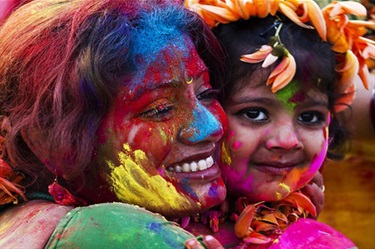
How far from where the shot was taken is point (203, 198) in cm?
238

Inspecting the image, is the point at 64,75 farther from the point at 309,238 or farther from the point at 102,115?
the point at 309,238

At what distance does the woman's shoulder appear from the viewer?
2.08 metres

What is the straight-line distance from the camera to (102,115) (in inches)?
90.3

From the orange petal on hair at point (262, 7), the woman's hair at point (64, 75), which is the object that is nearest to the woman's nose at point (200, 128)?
the woman's hair at point (64, 75)

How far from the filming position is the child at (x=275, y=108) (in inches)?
102

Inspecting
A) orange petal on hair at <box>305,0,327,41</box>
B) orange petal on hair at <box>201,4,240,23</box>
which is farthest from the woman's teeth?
orange petal on hair at <box>305,0,327,41</box>

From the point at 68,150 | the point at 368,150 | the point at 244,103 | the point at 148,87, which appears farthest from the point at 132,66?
the point at 368,150

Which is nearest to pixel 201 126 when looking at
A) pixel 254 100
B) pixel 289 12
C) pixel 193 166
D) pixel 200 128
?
pixel 200 128

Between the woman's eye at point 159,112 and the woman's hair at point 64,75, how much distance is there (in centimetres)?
10

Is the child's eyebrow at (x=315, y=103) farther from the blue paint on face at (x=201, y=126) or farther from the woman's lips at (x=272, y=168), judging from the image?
the blue paint on face at (x=201, y=126)

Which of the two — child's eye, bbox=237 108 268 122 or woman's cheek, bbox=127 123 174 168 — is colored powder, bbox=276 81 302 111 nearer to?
child's eye, bbox=237 108 268 122

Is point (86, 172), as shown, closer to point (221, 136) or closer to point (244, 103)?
point (221, 136)

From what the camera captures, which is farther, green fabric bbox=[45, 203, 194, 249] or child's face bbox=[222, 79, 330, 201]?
child's face bbox=[222, 79, 330, 201]

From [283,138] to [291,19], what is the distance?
0.38 metres
